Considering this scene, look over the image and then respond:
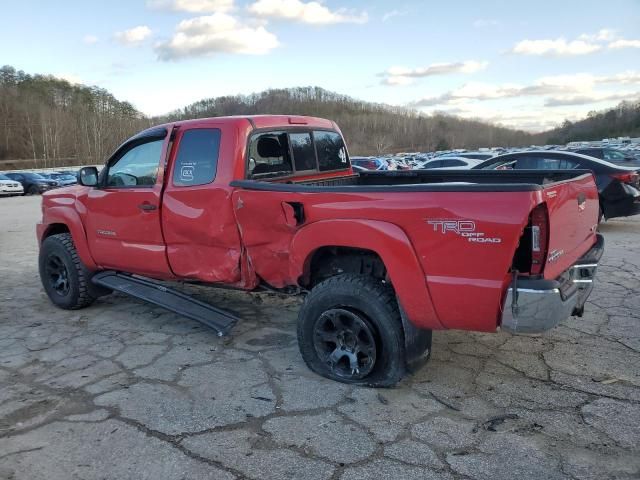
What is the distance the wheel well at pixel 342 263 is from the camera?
12.4 feet

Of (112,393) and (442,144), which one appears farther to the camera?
(442,144)

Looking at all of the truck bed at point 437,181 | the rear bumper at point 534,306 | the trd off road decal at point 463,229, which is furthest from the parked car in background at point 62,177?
the rear bumper at point 534,306

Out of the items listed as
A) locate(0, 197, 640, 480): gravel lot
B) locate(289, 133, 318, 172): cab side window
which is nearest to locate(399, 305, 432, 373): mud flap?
locate(0, 197, 640, 480): gravel lot

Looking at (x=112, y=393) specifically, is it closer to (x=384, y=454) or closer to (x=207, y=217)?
(x=207, y=217)

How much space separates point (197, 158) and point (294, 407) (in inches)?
87.5

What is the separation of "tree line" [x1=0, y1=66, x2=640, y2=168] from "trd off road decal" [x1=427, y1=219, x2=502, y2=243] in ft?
129

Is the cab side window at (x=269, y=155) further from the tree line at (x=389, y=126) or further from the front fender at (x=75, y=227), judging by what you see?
the tree line at (x=389, y=126)

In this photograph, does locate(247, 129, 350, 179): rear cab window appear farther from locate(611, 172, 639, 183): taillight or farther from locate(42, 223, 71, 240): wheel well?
locate(611, 172, 639, 183): taillight

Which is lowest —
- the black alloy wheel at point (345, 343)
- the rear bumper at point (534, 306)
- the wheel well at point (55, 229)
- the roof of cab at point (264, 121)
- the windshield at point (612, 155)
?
the black alloy wheel at point (345, 343)

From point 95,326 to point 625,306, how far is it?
5.27 meters

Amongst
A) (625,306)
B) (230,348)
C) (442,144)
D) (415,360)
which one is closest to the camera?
(415,360)

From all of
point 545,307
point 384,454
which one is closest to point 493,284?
point 545,307

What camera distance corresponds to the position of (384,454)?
114 inches

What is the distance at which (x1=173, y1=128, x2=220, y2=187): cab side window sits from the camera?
4.32m
